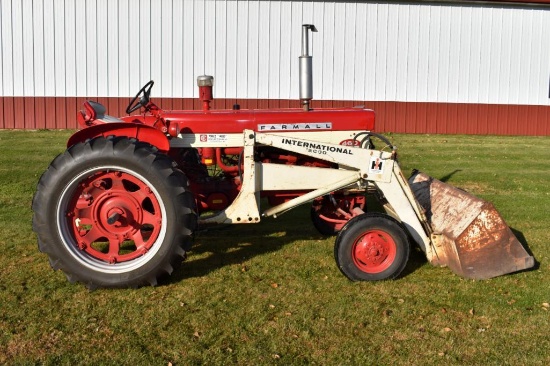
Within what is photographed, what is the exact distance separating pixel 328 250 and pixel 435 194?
112 centimetres

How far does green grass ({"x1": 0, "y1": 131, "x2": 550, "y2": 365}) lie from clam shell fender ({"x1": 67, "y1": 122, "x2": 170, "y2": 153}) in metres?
1.06

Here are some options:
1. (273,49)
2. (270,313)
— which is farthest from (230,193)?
(273,49)

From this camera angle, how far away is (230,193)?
5.33m

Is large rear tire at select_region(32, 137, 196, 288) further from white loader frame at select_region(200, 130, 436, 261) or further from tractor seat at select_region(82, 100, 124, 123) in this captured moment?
tractor seat at select_region(82, 100, 124, 123)

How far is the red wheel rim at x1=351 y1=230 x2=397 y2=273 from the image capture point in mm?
4809

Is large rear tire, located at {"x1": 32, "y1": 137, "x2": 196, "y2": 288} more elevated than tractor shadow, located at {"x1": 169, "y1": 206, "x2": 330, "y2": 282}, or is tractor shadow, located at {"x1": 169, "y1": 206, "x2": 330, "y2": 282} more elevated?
large rear tire, located at {"x1": 32, "y1": 137, "x2": 196, "y2": 288}

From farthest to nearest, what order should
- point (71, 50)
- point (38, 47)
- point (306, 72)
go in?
point (71, 50)
point (38, 47)
point (306, 72)

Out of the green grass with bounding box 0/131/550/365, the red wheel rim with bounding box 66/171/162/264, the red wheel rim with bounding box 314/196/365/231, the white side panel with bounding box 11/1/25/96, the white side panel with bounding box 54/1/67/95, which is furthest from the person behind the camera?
the white side panel with bounding box 54/1/67/95

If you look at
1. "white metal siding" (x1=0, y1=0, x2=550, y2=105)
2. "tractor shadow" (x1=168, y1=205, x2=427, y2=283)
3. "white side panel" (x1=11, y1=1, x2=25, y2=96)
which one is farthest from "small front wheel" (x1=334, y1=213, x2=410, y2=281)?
"white side panel" (x1=11, y1=1, x2=25, y2=96)

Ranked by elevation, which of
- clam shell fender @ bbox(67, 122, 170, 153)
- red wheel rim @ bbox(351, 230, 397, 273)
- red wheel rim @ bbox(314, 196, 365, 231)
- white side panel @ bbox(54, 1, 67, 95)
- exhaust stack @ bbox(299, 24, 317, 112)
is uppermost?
white side panel @ bbox(54, 1, 67, 95)

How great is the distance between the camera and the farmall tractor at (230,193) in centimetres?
447

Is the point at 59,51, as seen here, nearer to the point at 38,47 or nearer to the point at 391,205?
the point at 38,47

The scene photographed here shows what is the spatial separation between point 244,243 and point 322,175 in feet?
4.04

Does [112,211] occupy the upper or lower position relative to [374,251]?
upper
